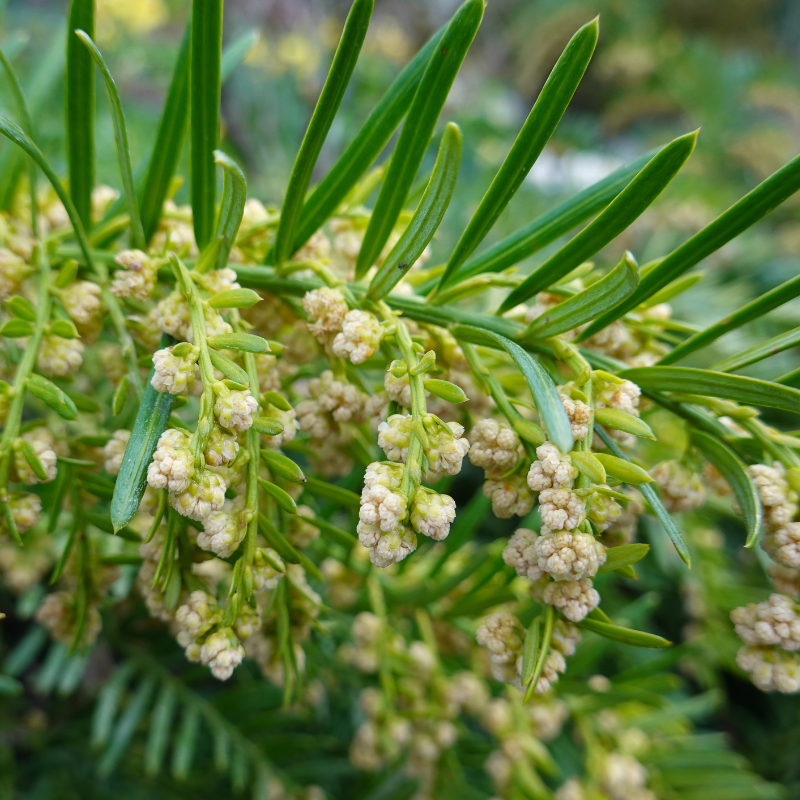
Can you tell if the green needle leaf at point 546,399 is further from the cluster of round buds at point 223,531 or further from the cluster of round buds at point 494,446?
the cluster of round buds at point 223,531

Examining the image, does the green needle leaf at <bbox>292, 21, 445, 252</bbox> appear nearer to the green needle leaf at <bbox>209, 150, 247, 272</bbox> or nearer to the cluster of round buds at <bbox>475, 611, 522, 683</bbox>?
the green needle leaf at <bbox>209, 150, 247, 272</bbox>

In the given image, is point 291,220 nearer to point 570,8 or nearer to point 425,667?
point 425,667

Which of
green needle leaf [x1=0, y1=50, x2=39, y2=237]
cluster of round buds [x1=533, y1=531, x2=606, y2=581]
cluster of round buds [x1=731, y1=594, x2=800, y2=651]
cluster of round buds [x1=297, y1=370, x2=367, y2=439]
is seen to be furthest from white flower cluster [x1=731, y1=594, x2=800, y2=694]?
green needle leaf [x1=0, y1=50, x2=39, y2=237]

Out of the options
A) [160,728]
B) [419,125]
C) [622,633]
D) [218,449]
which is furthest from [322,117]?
[160,728]

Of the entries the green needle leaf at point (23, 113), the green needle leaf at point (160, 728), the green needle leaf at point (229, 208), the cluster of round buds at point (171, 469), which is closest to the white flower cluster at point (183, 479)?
the cluster of round buds at point (171, 469)

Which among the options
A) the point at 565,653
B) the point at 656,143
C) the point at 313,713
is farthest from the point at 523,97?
the point at 565,653

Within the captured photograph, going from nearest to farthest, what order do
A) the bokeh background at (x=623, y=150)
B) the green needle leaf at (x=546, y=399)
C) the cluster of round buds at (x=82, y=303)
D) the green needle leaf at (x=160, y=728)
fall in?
1. the green needle leaf at (x=546, y=399)
2. the cluster of round buds at (x=82, y=303)
3. the green needle leaf at (x=160, y=728)
4. the bokeh background at (x=623, y=150)
